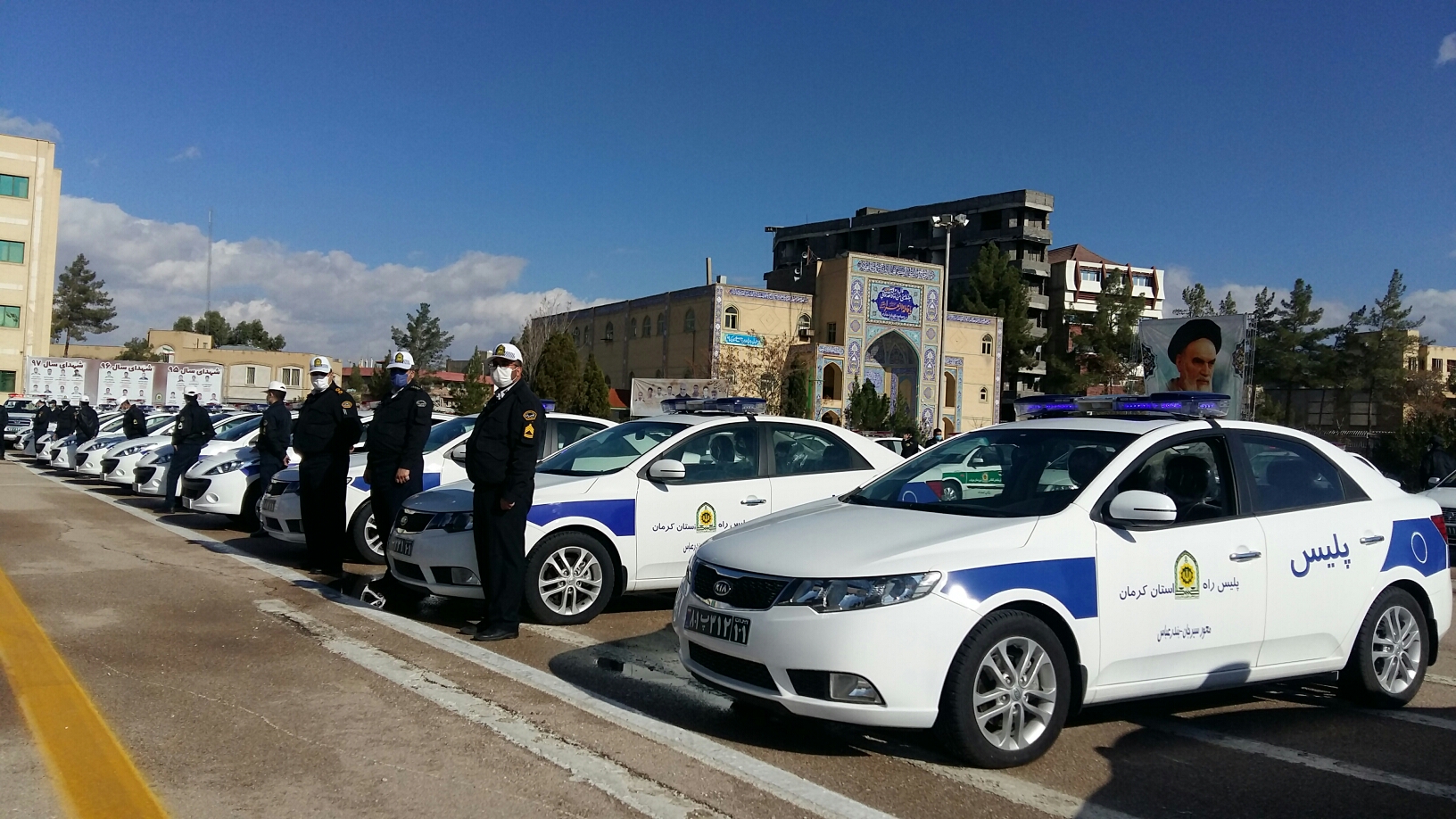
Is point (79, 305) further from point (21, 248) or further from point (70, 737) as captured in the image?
A: point (70, 737)

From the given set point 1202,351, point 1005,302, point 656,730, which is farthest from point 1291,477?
point 1005,302

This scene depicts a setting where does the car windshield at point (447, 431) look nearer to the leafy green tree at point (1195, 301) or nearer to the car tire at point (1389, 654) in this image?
the car tire at point (1389, 654)

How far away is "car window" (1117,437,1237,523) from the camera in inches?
218

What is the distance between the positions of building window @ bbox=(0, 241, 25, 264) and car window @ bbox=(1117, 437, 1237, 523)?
65576mm

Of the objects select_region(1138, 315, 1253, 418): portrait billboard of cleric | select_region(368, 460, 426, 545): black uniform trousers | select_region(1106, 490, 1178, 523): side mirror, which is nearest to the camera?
select_region(1106, 490, 1178, 523): side mirror

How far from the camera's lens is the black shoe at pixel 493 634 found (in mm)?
7129

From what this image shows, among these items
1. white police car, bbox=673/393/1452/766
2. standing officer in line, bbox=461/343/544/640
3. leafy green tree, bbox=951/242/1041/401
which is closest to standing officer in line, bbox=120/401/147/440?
standing officer in line, bbox=461/343/544/640

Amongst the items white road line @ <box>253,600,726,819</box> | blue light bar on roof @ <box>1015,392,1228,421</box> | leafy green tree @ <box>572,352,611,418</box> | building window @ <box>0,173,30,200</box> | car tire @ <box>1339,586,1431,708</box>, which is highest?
building window @ <box>0,173,30,200</box>

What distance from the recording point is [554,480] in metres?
8.09

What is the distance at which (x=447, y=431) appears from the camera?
37.1 feet

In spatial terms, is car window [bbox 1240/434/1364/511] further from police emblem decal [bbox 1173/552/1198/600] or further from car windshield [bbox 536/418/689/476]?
car windshield [bbox 536/418/689/476]

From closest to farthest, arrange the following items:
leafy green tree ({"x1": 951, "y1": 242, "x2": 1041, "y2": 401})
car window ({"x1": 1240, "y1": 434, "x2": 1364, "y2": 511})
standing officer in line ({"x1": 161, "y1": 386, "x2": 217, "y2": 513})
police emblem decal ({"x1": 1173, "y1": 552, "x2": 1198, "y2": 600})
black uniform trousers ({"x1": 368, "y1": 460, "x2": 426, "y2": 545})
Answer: police emblem decal ({"x1": 1173, "y1": 552, "x2": 1198, "y2": 600}) < car window ({"x1": 1240, "y1": 434, "x2": 1364, "y2": 511}) < black uniform trousers ({"x1": 368, "y1": 460, "x2": 426, "y2": 545}) < standing officer in line ({"x1": 161, "y1": 386, "x2": 217, "y2": 513}) < leafy green tree ({"x1": 951, "y1": 242, "x2": 1041, "y2": 401})

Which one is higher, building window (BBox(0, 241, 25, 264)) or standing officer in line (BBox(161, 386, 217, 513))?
building window (BBox(0, 241, 25, 264))

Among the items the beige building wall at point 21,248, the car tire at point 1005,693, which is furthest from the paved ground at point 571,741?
the beige building wall at point 21,248
